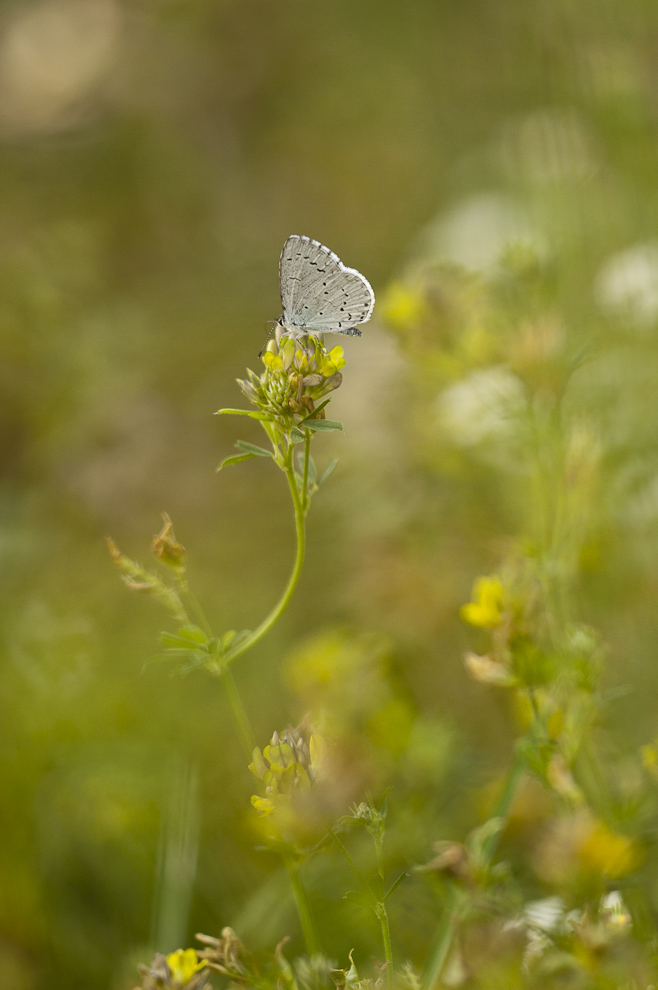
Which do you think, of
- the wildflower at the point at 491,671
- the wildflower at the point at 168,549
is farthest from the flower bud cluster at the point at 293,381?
the wildflower at the point at 491,671

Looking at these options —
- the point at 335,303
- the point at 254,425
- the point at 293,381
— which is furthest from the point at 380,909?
the point at 254,425

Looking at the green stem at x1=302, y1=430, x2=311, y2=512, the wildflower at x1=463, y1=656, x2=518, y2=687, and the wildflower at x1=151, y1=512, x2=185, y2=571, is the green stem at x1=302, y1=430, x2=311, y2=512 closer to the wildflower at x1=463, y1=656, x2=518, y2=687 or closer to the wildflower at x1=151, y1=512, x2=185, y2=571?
the wildflower at x1=151, y1=512, x2=185, y2=571

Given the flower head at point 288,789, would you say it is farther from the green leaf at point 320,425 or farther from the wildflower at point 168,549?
the green leaf at point 320,425

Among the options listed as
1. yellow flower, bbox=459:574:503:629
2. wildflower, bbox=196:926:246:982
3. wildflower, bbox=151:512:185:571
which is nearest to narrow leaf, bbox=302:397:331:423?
wildflower, bbox=151:512:185:571

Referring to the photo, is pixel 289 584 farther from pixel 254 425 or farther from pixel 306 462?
pixel 254 425

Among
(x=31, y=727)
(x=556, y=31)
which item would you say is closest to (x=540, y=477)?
(x=31, y=727)
